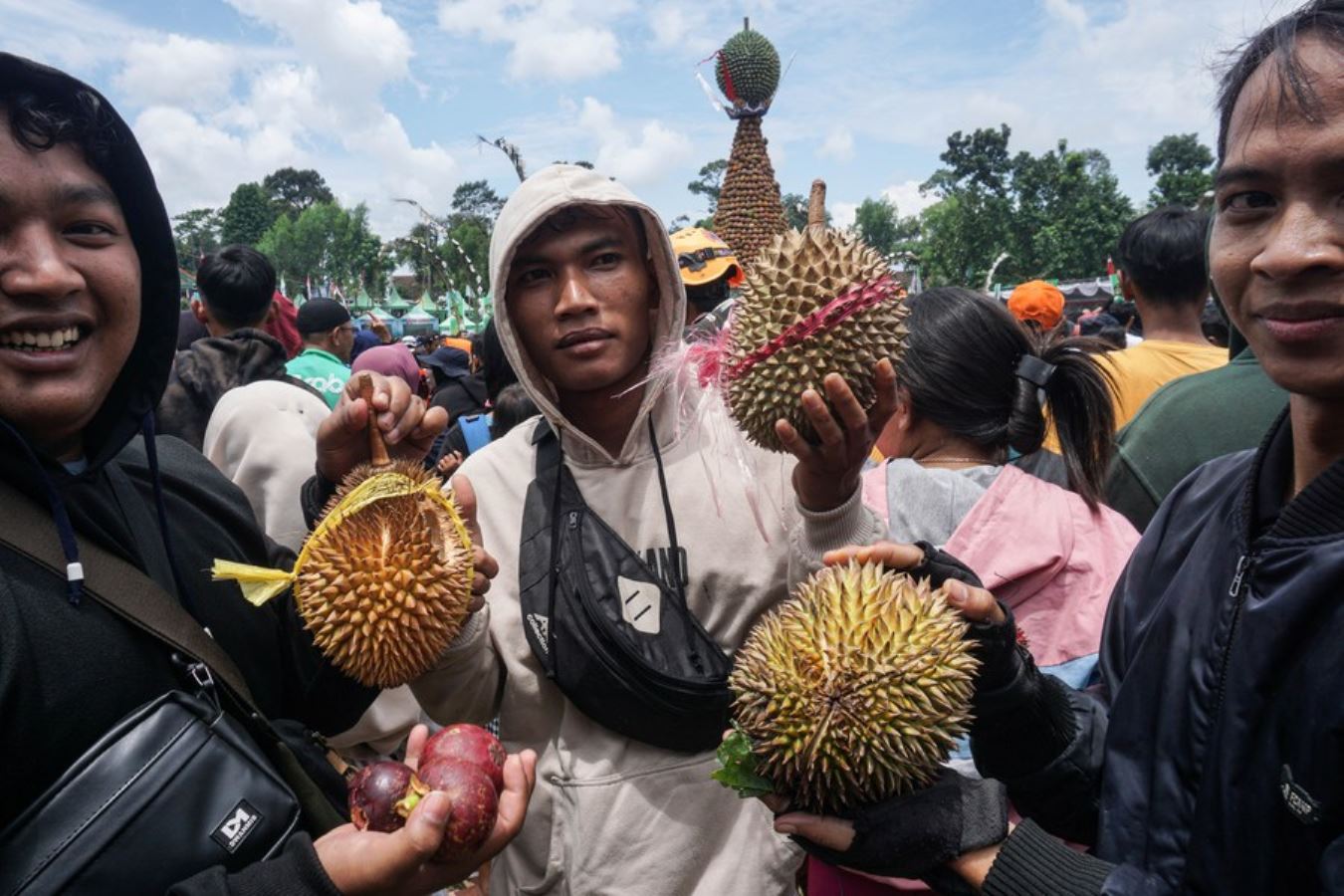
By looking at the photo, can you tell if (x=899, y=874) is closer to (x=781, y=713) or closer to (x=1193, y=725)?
(x=781, y=713)

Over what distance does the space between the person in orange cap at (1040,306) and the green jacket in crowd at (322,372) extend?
5.52 meters

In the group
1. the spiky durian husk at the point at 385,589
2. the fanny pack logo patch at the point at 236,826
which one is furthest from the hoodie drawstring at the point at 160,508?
the fanny pack logo patch at the point at 236,826

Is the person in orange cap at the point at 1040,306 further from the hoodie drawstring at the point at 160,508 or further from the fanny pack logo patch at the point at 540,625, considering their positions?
the hoodie drawstring at the point at 160,508

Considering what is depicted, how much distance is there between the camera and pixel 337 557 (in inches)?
81.1

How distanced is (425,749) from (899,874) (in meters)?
1.14

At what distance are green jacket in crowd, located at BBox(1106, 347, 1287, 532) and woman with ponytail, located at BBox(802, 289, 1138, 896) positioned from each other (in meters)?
0.40

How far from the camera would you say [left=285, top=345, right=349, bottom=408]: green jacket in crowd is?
19.7 feet

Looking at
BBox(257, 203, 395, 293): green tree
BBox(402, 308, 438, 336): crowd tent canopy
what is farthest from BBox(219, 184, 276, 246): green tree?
BBox(402, 308, 438, 336): crowd tent canopy

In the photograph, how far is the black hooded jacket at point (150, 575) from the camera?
60.8 inches

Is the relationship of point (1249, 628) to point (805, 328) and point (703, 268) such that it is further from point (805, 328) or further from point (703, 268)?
point (703, 268)

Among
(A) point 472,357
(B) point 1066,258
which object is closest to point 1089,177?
(B) point 1066,258

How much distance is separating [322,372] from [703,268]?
3086mm

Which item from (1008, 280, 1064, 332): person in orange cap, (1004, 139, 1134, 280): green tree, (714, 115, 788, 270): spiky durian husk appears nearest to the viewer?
(1008, 280, 1064, 332): person in orange cap

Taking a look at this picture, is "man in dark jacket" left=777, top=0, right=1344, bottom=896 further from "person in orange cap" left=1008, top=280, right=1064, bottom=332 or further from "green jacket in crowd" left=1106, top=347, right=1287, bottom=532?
"person in orange cap" left=1008, top=280, right=1064, bottom=332
